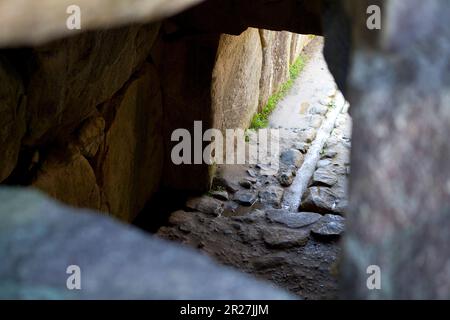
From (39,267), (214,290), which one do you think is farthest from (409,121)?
(39,267)

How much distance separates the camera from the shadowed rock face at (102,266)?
41.4 inches

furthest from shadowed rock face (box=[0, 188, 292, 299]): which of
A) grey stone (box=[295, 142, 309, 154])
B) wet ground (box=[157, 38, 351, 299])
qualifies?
grey stone (box=[295, 142, 309, 154])

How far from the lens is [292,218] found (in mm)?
4711

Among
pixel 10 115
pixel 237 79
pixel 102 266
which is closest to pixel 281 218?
pixel 237 79

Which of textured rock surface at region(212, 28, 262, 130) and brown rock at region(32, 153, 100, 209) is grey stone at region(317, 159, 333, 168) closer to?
textured rock surface at region(212, 28, 262, 130)

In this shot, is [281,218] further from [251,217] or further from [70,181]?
[70,181]

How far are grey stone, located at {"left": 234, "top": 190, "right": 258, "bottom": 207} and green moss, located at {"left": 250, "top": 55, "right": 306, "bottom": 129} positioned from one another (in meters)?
1.17

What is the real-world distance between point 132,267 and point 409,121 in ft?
1.74

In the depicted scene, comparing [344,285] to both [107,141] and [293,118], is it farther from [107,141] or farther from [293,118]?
[293,118]

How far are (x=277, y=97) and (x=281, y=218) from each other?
8.09 feet

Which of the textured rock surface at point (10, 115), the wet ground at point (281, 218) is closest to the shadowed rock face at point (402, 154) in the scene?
the textured rock surface at point (10, 115)

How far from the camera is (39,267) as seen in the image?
3.51 feet

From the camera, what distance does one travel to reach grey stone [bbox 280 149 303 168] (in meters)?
5.60

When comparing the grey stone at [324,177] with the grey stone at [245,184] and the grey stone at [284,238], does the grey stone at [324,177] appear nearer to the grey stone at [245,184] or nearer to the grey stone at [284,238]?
the grey stone at [245,184]
